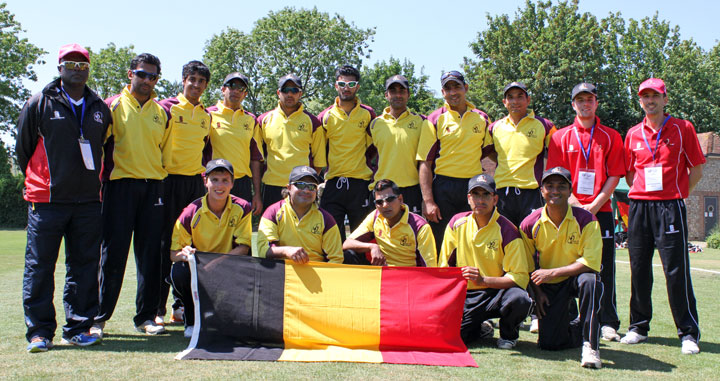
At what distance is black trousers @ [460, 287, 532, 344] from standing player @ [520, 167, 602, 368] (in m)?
0.24

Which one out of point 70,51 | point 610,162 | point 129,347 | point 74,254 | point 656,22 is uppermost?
point 656,22

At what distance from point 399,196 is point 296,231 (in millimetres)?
1119

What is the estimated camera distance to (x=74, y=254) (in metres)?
5.30

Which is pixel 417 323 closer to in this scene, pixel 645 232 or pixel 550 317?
pixel 550 317

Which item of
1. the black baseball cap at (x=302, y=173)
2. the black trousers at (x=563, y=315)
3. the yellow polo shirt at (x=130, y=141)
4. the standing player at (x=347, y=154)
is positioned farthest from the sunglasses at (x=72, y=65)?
the black trousers at (x=563, y=315)

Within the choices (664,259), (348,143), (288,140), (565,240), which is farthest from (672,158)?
(288,140)

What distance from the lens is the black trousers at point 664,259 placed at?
5793 millimetres

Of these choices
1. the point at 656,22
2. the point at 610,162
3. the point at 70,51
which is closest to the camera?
the point at 70,51

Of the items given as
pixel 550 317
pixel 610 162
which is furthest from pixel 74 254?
pixel 610 162

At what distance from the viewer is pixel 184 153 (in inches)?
256

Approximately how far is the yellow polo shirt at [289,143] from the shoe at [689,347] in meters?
4.41

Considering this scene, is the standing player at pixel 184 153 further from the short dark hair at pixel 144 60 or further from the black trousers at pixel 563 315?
the black trousers at pixel 563 315

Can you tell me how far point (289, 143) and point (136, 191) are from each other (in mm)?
1987

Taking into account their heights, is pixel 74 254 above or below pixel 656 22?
below
